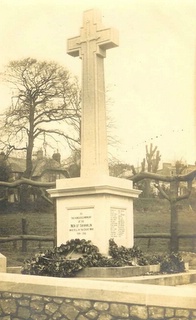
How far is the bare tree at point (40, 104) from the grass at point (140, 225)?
15.2 ft

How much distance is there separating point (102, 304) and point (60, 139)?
1618cm

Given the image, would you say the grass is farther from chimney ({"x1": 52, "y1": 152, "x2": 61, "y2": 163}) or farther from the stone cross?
the stone cross

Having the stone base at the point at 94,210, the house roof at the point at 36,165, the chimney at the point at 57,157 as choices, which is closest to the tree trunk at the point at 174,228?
the stone base at the point at 94,210

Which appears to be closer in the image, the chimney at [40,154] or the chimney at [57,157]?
the chimney at [40,154]

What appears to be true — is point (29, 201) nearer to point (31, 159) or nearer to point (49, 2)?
point (31, 159)

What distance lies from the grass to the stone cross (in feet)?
17.9

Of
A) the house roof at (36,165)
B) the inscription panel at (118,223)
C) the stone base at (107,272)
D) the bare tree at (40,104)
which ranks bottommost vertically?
the stone base at (107,272)

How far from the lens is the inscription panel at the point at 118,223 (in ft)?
29.7

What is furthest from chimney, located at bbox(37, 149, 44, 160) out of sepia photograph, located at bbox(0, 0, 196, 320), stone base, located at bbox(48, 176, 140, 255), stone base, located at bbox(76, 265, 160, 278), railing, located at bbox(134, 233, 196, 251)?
stone base, located at bbox(76, 265, 160, 278)

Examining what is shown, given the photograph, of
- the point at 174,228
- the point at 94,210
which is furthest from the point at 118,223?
the point at 174,228

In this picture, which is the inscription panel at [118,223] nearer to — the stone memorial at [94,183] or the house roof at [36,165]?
the stone memorial at [94,183]

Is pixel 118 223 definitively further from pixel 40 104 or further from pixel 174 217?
pixel 40 104

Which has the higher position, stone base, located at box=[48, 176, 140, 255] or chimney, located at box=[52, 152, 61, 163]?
chimney, located at box=[52, 152, 61, 163]

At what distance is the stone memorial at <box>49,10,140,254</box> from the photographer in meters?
8.87
